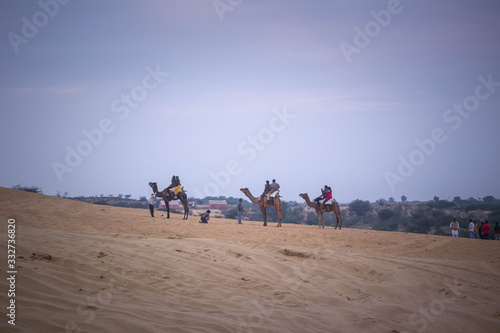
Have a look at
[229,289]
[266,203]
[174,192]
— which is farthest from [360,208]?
[229,289]

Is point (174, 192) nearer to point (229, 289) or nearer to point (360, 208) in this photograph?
point (229, 289)

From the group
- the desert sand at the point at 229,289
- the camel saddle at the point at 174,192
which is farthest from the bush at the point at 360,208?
the desert sand at the point at 229,289

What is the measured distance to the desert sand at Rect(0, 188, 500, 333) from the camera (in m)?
4.87

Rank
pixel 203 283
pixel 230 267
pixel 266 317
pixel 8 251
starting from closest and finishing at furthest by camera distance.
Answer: pixel 266 317 → pixel 8 251 → pixel 203 283 → pixel 230 267

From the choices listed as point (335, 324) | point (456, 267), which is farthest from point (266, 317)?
point (456, 267)

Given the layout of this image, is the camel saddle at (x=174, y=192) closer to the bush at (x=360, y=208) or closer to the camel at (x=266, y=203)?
the camel at (x=266, y=203)

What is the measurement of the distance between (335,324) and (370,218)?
48.9m

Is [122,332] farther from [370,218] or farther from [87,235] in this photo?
[370,218]

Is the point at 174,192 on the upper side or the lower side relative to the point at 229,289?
upper

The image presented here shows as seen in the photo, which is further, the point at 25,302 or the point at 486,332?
the point at 486,332

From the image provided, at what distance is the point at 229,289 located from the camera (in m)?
6.79

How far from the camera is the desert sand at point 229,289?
4.87 metres

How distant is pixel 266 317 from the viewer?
18.1 feet

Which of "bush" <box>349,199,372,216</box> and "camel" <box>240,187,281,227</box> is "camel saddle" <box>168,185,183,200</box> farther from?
"bush" <box>349,199,372,216</box>
